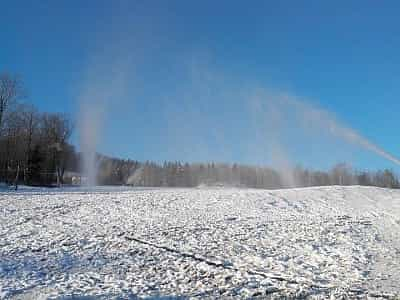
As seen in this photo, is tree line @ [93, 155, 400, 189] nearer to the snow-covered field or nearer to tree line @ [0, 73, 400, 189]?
tree line @ [0, 73, 400, 189]

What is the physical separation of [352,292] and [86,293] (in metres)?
6.17

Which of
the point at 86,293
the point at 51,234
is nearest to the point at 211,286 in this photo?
the point at 86,293

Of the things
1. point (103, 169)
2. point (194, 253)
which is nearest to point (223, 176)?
point (103, 169)

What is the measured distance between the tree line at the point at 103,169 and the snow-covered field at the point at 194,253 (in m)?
35.0

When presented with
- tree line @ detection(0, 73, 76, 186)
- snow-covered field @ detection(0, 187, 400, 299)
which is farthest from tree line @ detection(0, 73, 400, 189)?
snow-covered field @ detection(0, 187, 400, 299)

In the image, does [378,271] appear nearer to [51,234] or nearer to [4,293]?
[4,293]

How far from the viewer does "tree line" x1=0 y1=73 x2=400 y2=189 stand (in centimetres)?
7038

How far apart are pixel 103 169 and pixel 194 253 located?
106 meters

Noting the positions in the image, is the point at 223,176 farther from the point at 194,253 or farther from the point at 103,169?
the point at 194,253

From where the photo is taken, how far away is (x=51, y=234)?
16.2 metres

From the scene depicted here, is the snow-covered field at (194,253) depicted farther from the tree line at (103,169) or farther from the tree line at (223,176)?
the tree line at (223,176)

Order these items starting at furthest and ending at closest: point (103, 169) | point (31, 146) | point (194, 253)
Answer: point (103, 169) → point (31, 146) → point (194, 253)

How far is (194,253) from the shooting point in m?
13.0

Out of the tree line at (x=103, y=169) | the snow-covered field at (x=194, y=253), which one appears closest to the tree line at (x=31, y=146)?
the tree line at (x=103, y=169)
